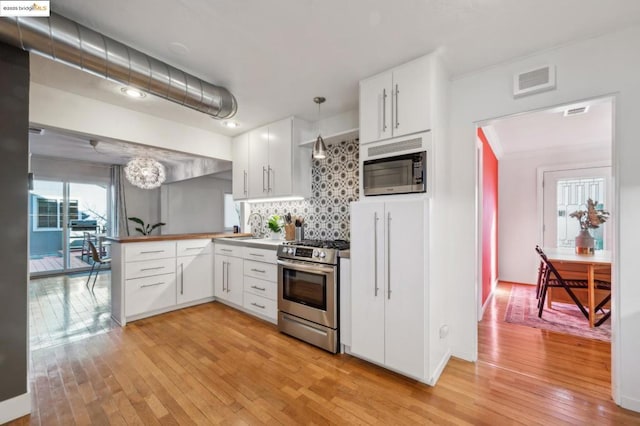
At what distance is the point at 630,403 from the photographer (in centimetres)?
182

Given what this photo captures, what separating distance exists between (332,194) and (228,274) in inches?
71.4

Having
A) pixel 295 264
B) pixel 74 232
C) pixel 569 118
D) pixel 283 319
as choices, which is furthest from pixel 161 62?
pixel 74 232

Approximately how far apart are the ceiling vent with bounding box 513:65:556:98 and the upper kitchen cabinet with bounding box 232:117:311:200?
2.29 meters

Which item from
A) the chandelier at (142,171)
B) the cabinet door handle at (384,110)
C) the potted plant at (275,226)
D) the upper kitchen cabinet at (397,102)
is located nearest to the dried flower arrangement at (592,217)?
the upper kitchen cabinet at (397,102)

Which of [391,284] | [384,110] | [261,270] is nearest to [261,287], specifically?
[261,270]

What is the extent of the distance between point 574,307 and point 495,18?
4.10 metres

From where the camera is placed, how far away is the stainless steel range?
2568 millimetres

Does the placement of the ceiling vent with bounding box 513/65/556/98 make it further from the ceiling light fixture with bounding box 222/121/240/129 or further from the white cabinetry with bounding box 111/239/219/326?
the white cabinetry with bounding box 111/239/219/326

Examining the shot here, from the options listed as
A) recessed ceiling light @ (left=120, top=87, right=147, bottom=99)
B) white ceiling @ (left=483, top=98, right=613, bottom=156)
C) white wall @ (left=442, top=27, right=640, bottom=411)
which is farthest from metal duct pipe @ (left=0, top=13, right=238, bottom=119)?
white ceiling @ (left=483, top=98, right=613, bottom=156)

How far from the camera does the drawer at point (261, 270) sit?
3.21 m

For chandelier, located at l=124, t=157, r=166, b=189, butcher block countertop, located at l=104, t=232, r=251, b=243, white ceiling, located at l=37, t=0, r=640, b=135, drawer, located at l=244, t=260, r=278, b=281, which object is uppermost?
white ceiling, located at l=37, t=0, r=640, b=135

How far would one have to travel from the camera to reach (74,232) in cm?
643

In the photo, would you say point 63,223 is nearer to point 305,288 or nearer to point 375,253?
point 305,288

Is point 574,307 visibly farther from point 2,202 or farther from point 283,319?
point 2,202
